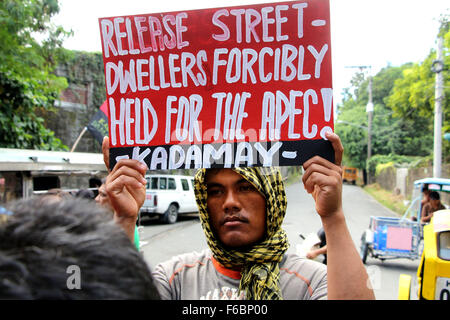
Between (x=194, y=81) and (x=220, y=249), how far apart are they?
730 mm

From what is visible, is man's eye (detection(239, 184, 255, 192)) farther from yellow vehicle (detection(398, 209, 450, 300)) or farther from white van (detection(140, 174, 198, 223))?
white van (detection(140, 174, 198, 223))

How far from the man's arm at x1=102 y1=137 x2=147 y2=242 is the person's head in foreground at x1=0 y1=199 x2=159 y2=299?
0.71 meters

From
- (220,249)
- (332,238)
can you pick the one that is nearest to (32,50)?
(220,249)

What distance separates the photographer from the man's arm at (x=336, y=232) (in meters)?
Answer: 1.28

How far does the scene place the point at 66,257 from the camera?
25.7 inches

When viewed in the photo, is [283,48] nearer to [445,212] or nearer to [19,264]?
[19,264]

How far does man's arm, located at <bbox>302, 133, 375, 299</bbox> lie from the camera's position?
128cm

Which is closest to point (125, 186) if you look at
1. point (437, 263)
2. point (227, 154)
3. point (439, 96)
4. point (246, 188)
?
point (227, 154)

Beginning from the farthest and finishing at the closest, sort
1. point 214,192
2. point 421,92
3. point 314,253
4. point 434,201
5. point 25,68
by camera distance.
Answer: point 421,92, point 434,201, point 25,68, point 314,253, point 214,192

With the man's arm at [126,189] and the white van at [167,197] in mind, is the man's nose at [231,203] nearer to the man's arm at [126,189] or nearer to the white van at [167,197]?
the man's arm at [126,189]

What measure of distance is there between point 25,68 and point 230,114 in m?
5.75

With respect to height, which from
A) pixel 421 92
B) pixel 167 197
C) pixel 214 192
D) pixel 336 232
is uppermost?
pixel 421 92

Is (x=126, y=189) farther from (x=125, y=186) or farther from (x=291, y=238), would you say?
(x=291, y=238)

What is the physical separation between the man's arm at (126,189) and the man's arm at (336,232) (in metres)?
0.67
